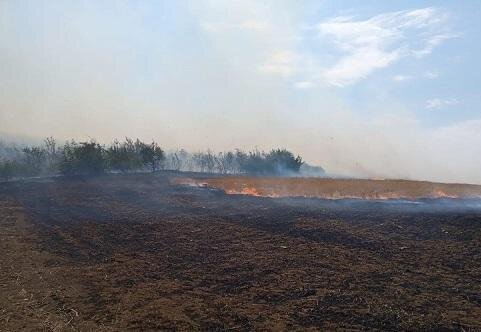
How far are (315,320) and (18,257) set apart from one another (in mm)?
9248

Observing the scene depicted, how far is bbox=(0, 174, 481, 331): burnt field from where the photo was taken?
26.9 ft

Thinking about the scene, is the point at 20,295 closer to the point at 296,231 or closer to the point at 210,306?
the point at 210,306

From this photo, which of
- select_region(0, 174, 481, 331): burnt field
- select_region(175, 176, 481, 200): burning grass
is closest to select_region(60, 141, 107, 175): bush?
select_region(175, 176, 481, 200): burning grass

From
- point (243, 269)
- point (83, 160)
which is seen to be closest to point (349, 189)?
point (243, 269)

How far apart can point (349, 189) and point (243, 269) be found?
2140cm

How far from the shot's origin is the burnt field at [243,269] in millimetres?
→ 8211

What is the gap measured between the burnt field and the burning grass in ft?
24.4

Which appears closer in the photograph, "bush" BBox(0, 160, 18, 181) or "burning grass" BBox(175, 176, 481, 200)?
"burning grass" BBox(175, 176, 481, 200)

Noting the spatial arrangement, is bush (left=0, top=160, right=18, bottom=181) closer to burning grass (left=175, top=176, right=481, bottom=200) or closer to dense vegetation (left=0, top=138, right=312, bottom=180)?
dense vegetation (left=0, top=138, right=312, bottom=180)

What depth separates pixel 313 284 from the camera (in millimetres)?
10039

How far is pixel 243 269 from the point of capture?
11.4 m

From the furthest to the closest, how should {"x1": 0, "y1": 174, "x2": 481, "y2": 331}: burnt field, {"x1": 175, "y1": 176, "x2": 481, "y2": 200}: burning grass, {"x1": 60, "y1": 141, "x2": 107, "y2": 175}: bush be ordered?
1. {"x1": 60, "y1": 141, "x2": 107, "y2": 175}: bush
2. {"x1": 175, "y1": 176, "x2": 481, "y2": 200}: burning grass
3. {"x1": 0, "y1": 174, "x2": 481, "y2": 331}: burnt field

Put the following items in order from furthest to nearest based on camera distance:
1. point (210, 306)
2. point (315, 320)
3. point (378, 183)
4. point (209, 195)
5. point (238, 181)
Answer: point (238, 181) → point (378, 183) → point (209, 195) → point (210, 306) → point (315, 320)

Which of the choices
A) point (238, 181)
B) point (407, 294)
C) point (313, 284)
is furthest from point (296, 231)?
point (238, 181)
